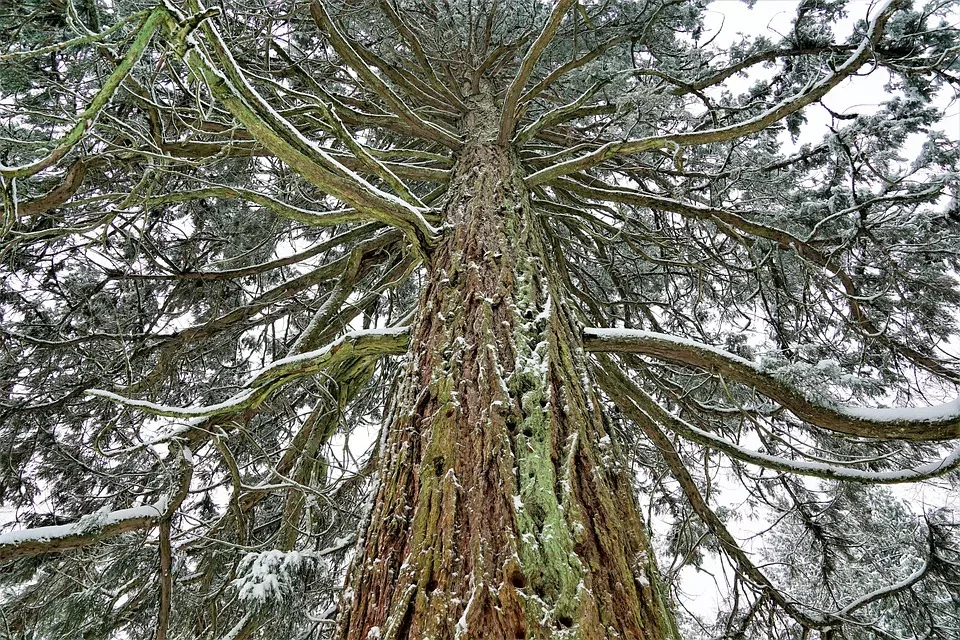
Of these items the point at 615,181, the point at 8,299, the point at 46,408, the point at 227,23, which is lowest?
the point at 46,408

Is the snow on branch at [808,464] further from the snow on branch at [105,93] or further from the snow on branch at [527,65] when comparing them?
the snow on branch at [105,93]

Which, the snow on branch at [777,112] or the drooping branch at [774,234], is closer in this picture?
the snow on branch at [777,112]

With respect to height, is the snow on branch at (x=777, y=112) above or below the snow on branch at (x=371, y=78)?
below

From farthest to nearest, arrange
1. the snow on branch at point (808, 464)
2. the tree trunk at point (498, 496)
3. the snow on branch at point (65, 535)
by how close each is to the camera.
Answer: the snow on branch at point (65, 535) < the snow on branch at point (808, 464) < the tree trunk at point (498, 496)

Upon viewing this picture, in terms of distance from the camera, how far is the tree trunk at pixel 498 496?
1065mm

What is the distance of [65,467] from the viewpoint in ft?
10.3

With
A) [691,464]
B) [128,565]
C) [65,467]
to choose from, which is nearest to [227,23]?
[65,467]

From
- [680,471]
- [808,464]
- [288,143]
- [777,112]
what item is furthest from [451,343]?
[777,112]

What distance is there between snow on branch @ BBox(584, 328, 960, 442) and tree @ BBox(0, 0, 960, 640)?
1 centimetres

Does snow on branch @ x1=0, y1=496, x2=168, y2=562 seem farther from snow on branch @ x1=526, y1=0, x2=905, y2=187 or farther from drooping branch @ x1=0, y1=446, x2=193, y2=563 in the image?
snow on branch @ x1=526, y1=0, x2=905, y2=187

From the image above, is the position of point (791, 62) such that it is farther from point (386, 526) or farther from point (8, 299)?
point (8, 299)

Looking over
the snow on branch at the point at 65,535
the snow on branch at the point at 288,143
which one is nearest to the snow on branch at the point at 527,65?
the snow on branch at the point at 288,143

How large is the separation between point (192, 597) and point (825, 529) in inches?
154

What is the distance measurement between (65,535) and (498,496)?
67.1 inches
